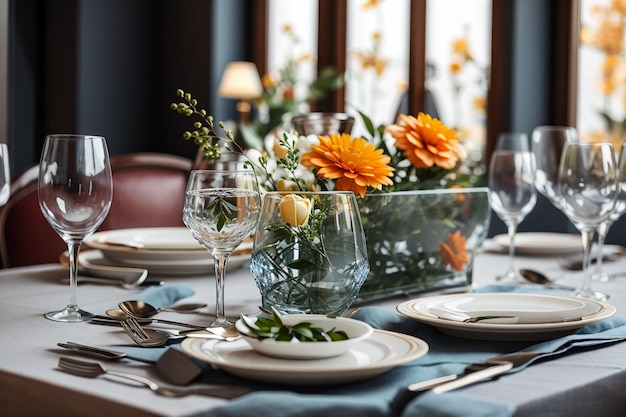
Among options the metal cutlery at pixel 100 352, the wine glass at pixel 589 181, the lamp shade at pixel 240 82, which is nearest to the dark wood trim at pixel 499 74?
the lamp shade at pixel 240 82

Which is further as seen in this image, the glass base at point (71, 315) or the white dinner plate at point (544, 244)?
the white dinner plate at point (544, 244)

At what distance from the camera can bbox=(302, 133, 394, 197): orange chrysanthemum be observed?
112 centimetres

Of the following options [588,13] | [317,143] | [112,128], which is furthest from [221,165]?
[112,128]

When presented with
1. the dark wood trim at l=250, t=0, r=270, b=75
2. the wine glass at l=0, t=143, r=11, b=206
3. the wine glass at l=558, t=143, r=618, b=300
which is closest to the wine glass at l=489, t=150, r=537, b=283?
the wine glass at l=558, t=143, r=618, b=300

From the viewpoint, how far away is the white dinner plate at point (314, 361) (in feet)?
2.45

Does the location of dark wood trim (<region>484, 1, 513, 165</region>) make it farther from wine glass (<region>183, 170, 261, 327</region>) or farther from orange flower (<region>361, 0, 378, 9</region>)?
wine glass (<region>183, 170, 261, 327</region>)

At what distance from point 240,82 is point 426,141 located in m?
4.59

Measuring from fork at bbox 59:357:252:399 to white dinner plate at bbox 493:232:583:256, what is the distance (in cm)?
127

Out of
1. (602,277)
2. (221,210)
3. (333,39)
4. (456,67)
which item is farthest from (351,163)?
(333,39)

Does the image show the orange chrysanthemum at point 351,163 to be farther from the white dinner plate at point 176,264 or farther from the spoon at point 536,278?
the spoon at point 536,278

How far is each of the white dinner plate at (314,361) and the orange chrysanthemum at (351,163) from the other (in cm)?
30

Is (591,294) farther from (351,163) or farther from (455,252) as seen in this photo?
(351,163)

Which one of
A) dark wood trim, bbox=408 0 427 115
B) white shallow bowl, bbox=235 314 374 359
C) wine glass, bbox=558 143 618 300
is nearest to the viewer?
white shallow bowl, bbox=235 314 374 359

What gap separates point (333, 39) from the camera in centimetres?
567
